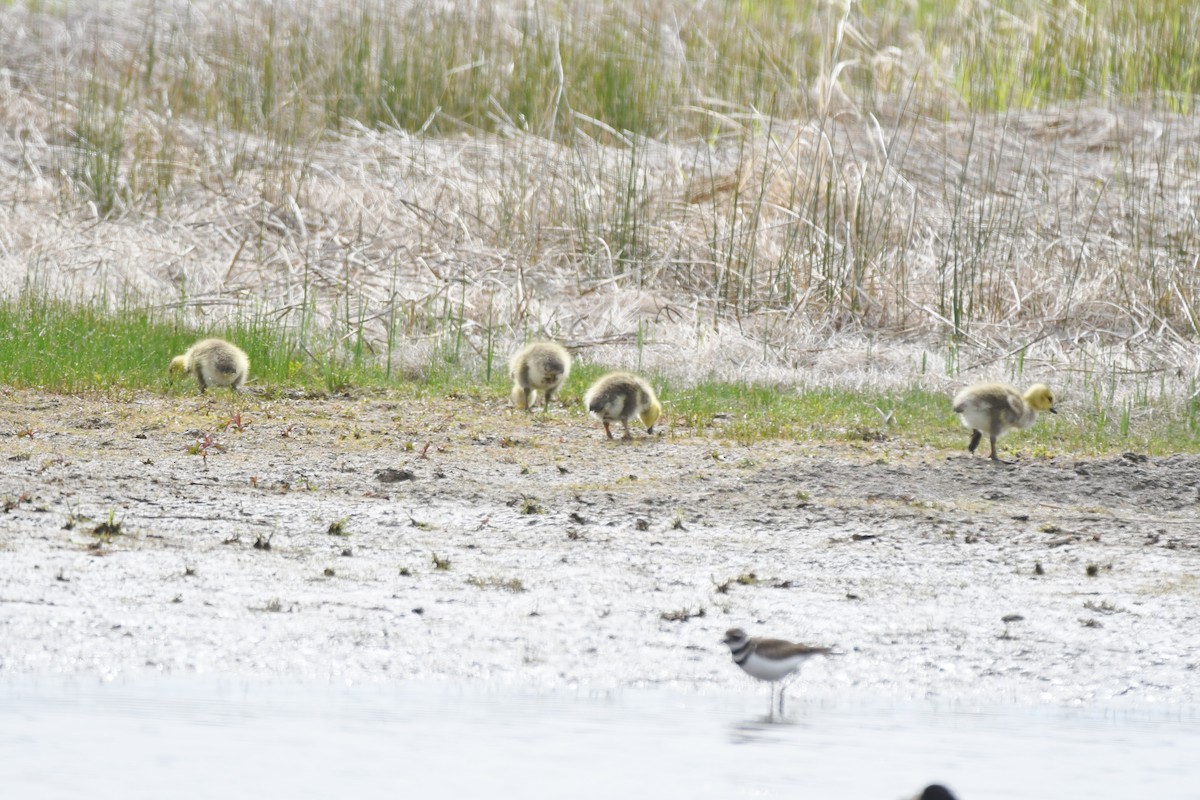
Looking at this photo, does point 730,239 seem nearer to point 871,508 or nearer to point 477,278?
point 477,278

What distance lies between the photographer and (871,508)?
26.3 ft

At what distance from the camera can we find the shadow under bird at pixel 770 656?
5.02 meters

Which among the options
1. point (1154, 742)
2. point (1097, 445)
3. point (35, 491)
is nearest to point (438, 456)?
point (35, 491)

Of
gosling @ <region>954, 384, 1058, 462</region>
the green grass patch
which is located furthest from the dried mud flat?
the green grass patch

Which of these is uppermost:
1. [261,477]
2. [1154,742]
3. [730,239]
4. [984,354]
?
[730,239]

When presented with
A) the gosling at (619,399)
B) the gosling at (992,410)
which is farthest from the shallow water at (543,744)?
the gosling at (619,399)

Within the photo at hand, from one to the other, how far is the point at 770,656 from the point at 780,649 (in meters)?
0.04

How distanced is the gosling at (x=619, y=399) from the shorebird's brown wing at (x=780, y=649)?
5.07 metres

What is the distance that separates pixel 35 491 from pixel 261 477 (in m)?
1.19

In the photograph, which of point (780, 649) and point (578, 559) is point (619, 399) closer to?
point (578, 559)

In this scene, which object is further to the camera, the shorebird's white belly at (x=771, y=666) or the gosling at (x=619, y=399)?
the gosling at (x=619, y=399)

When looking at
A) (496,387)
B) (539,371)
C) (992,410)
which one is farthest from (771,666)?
(496,387)

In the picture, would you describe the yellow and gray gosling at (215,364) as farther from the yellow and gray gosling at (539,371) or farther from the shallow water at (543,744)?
the shallow water at (543,744)

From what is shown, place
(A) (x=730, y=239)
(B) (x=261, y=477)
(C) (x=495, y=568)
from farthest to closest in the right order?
1. (A) (x=730, y=239)
2. (B) (x=261, y=477)
3. (C) (x=495, y=568)
